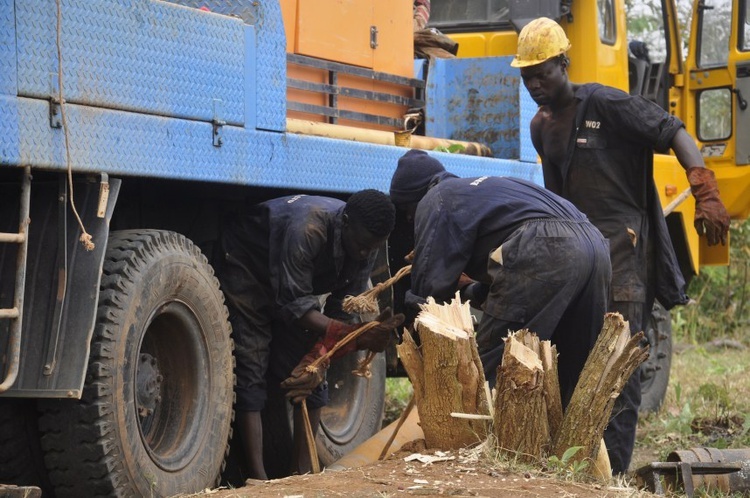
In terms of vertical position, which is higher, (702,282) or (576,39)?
(576,39)

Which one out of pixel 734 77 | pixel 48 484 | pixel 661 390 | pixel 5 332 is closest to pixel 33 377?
pixel 5 332

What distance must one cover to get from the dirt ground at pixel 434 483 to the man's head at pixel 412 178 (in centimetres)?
141

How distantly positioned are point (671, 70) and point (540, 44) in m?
3.46

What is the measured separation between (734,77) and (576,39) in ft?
5.78

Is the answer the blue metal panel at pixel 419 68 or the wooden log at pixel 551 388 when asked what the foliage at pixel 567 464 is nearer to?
the wooden log at pixel 551 388

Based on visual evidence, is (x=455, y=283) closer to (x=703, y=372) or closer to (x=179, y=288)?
(x=179, y=288)

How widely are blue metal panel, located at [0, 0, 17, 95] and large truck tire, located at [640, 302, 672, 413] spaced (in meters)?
5.36

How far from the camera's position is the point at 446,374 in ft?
13.7

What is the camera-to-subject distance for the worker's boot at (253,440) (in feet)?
17.9

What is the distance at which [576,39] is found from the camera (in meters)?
7.37

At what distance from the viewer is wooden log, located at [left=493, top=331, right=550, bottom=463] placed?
158 inches

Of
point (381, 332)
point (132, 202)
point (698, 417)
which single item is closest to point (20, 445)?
point (132, 202)

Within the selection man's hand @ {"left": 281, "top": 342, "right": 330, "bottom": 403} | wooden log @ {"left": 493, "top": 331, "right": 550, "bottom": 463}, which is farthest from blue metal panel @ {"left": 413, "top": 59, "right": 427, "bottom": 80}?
wooden log @ {"left": 493, "top": 331, "right": 550, "bottom": 463}

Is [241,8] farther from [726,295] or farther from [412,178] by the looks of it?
[726,295]
